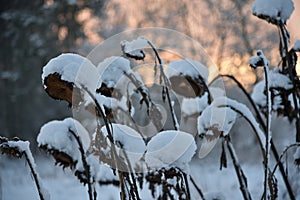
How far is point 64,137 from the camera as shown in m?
1.32

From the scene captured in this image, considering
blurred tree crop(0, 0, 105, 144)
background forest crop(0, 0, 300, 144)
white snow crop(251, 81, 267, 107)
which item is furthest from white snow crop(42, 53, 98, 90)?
blurred tree crop(0, 0, 105, 144)

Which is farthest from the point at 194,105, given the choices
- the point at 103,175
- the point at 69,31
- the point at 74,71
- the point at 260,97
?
the point at 69,31

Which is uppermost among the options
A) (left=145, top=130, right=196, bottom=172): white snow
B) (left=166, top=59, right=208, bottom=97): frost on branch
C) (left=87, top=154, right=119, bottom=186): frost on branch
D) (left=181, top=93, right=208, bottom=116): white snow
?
(left=166, top=59, right=208, bottom=97): frost on branch

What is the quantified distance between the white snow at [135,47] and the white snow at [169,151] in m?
0.49

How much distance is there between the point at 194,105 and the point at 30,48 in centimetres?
1137

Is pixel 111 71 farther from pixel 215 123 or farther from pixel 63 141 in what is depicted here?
pixel 215 123

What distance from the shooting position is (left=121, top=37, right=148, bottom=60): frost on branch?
4.81 ft

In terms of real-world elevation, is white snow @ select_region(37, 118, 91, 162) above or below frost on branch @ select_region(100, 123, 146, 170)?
above

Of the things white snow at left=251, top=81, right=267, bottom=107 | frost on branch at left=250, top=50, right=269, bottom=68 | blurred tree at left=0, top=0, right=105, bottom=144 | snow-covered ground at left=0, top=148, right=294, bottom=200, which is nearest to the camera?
frost on branch at left=250, top=50, right=269, bottom=68

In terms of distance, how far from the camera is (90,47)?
41.5 ft

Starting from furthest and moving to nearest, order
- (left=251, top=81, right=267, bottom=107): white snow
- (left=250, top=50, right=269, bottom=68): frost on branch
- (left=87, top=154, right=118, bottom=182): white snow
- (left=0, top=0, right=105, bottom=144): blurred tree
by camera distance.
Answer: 1. (left=0, top=0, right=105, bottom=144): blurred tree
2. (left=251, top=81, right=267, bottom=107): white snow
3. (left=87, top=154, right=118, bottom=182): white snow
4. (left=250, top=50, right=269, bottom=68): frost on branch

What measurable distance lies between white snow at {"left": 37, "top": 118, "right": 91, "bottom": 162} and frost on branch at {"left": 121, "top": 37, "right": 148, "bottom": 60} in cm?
31

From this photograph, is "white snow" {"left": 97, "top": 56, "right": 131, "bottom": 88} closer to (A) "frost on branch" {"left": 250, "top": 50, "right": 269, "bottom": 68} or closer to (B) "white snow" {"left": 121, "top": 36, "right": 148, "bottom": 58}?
(B) "white snow" {"left": 121, "top": 36, "right": 148, "bottom": 58}

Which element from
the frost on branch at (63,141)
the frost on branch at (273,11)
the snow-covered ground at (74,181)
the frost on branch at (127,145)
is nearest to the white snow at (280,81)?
the frost on branch at (273,11)
